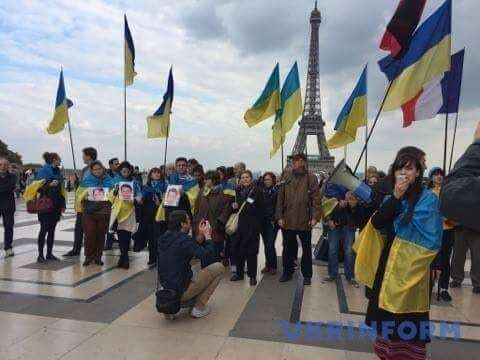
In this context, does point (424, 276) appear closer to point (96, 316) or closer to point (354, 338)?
point (354, 338)

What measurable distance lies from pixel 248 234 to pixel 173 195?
1.61 m

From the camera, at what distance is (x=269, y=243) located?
7.61 meters

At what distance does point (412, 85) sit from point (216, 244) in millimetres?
3965

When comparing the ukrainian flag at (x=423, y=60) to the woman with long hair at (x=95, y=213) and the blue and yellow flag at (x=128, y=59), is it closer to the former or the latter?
the woman with long hair at (x=95, y=213)

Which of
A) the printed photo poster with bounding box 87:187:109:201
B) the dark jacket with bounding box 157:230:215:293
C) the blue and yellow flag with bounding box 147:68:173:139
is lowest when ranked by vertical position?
the dark jacket with bounding box 157:230:215:293

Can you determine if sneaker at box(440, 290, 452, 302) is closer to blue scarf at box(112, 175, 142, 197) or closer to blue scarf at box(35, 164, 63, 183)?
blue scarf at box(112, 175, 142, 197)

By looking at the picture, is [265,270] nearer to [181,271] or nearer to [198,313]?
[198,313]

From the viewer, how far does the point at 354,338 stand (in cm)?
453

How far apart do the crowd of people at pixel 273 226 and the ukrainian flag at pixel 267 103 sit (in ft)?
4.04

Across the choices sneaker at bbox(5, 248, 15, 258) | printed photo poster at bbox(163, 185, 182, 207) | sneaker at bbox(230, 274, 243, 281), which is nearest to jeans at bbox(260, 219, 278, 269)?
sneaker at bbox(230, 274, 243, 281)

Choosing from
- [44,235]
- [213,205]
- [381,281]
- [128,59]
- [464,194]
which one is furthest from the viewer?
[128,59]

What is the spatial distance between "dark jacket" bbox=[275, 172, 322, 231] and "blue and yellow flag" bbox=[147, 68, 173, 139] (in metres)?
3.49

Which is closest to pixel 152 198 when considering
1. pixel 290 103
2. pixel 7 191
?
pixel 7 191

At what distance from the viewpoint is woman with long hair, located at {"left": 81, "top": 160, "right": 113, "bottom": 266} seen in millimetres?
7645
